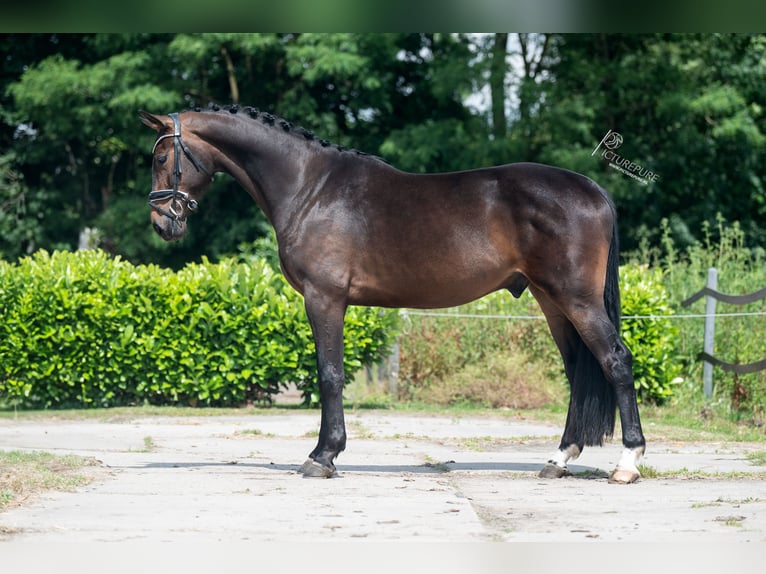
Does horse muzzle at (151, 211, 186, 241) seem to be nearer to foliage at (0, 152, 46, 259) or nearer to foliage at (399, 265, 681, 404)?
foliage at (399, 265, 681, 404)

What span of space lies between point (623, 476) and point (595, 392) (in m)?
0.64

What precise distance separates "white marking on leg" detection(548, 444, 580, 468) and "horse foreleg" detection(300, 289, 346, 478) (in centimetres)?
146

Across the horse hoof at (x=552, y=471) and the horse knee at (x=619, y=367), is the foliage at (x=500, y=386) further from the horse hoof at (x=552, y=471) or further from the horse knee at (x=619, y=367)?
the horse knee at (x=619, y=367)

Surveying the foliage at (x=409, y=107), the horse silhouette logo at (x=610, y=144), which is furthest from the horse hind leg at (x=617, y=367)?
the foliage at (x=409, y=107)

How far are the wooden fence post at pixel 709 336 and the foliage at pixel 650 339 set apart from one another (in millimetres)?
329

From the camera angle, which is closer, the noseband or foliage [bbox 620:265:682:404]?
the noseband

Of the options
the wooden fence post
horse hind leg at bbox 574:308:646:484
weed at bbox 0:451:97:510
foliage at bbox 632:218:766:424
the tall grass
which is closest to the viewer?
weed at bbox 0:451:97:510

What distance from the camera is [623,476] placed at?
265 inches

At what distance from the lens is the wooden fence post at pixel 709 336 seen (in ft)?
39.9

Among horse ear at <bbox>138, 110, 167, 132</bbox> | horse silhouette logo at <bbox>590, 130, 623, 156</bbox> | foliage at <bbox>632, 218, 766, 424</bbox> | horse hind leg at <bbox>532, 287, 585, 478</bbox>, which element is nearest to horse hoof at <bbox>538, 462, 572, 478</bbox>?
horse hind leg at <bbox>532, 287, 585, 478</bbox>

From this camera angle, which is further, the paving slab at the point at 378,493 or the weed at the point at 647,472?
the weed at the point at 647,472

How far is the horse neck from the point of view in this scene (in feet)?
24.1

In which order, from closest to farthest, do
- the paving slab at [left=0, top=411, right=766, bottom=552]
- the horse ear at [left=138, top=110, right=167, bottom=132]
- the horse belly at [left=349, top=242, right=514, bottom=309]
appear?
the paving slab at [left=0, top=411, right=766, bottom=552]
the horse belly at [left=349, top=242, right=514, bottom=309]
the horse ear at [left=138, top=110, right=167, bottom=132]

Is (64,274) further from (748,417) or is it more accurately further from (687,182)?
(687,182)
